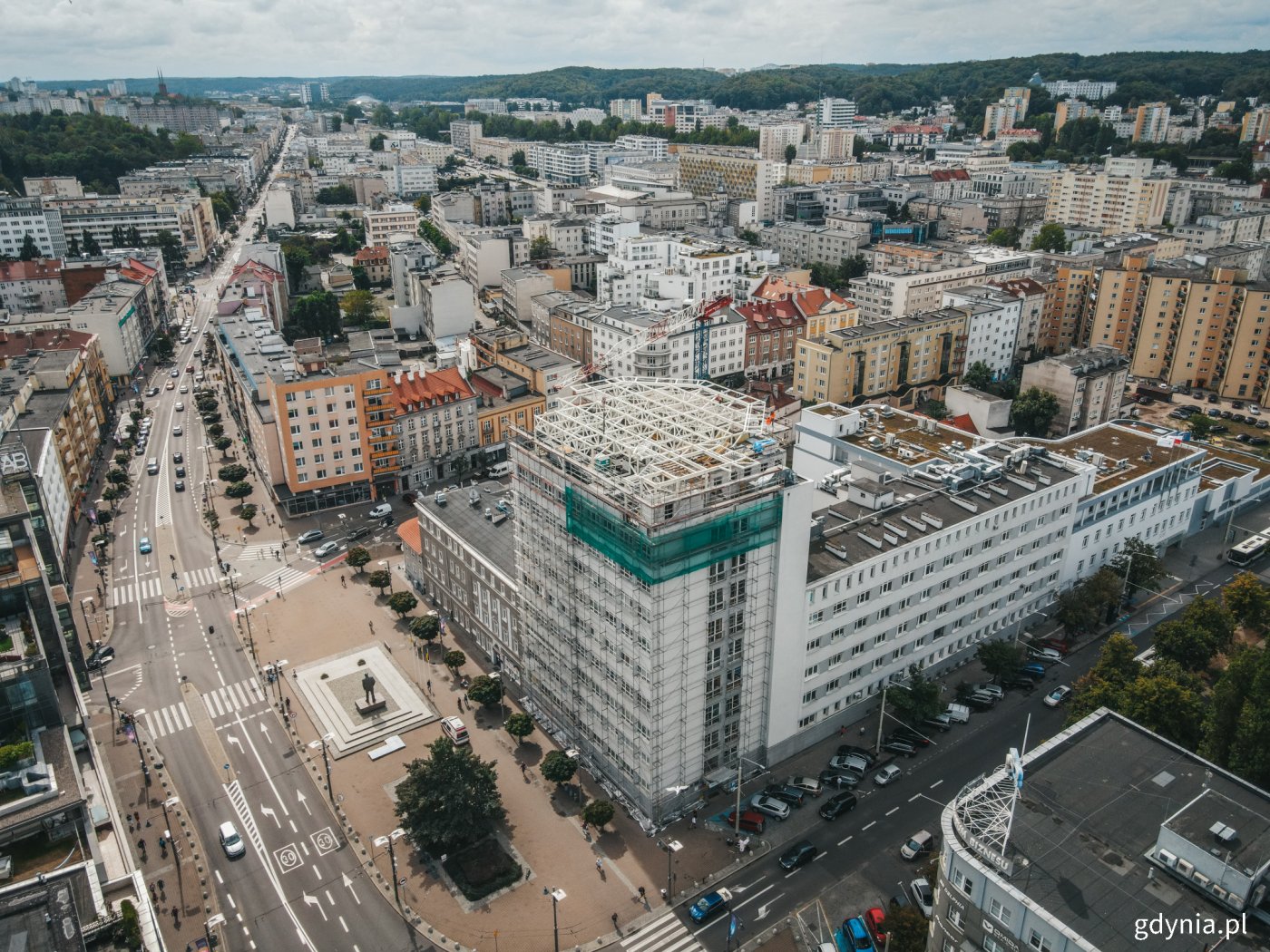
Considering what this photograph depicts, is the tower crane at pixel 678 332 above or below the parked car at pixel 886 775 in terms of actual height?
above

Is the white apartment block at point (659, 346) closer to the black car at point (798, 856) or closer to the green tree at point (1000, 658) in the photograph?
the green tree at point (1000, 658)

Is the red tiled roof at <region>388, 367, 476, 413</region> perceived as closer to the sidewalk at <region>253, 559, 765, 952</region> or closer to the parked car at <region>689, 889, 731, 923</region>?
the sidewalk at <region>253, 559, 765, 952</region>

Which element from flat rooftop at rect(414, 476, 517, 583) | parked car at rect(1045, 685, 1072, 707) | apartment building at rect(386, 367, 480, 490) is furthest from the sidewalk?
apartment building at rect(386, 367, 480, 490)

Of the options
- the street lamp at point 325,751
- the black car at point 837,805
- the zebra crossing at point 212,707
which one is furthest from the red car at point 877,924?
the zebra crossing at point 212,707

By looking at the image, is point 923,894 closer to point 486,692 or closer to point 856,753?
point 856,753

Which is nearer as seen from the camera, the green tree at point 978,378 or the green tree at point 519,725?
the green tree at point 519,725
